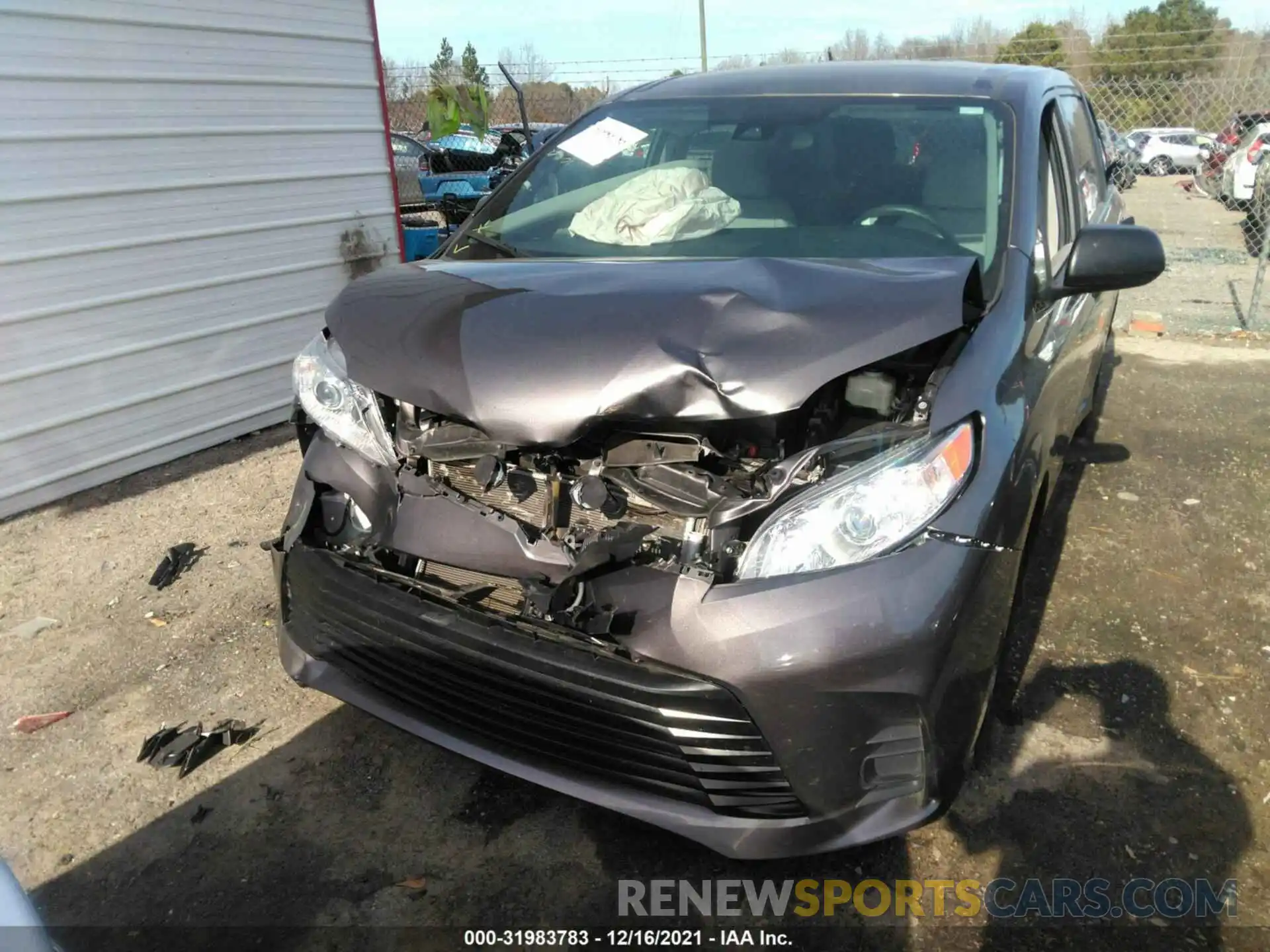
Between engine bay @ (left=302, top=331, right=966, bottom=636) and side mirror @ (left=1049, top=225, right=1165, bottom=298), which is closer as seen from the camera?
engine bay @ (left=302, top=331, right=966, bottom=636)

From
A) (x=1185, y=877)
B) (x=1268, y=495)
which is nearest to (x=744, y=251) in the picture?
(x=1185, y=877)

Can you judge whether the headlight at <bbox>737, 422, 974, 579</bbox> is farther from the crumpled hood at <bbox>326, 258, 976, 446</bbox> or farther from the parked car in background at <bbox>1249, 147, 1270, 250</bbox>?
the parked car in background at <bbox>1249, 147, 1270, 250</bbox>

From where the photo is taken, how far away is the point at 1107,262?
8.26ft

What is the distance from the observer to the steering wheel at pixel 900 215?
2.69 metres

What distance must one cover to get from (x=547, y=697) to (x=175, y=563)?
8.15 feet

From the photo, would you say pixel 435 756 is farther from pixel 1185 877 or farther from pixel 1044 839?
pixel 1185 877

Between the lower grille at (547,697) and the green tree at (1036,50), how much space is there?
78.6 ft

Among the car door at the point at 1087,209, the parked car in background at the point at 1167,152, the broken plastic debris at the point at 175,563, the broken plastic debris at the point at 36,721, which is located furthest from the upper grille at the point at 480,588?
the parked car in background at the point at 1167,152

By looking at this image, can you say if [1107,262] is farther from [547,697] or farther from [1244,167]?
[1244,167]

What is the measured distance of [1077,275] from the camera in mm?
2543

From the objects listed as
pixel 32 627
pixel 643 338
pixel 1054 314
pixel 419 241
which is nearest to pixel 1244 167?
pixel 419 241

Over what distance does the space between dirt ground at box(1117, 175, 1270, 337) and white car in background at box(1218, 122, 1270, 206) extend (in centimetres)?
Answer: 41

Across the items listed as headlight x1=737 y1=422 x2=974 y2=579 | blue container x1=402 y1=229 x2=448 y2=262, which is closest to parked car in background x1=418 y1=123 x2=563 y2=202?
blue container x1=402 y1=229 x2=448 y2=262

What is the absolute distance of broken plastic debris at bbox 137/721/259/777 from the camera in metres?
2.62
